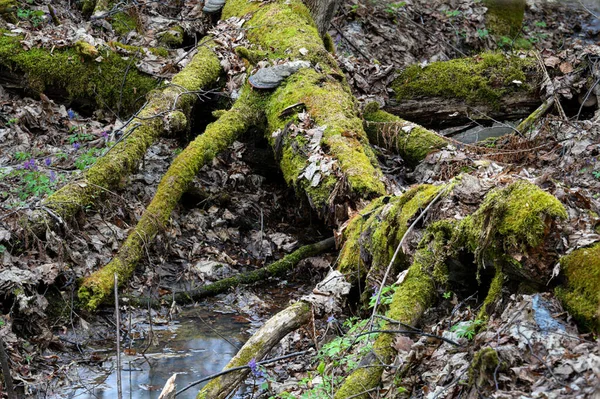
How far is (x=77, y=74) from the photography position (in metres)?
6.93

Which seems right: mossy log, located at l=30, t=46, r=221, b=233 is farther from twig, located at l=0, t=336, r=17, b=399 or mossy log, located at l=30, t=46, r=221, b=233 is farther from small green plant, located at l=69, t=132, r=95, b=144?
twig, located at l=0, t=336, r=17, b=399

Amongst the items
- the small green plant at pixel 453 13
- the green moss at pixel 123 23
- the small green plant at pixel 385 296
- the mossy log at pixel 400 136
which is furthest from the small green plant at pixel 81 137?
the small green plant at pixel 453 13

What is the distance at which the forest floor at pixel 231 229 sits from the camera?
2.73m

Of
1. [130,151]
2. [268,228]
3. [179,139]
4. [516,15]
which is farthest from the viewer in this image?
[516,15]

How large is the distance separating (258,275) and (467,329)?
2695 millimetres

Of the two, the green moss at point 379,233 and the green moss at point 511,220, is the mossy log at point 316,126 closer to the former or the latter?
the green moss at point 379,233

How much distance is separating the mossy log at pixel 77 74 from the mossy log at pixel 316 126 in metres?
1.51

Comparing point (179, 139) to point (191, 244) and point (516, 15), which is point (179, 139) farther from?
point (516, 15)

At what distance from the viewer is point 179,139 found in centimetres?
728

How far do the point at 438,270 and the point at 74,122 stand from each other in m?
5.07

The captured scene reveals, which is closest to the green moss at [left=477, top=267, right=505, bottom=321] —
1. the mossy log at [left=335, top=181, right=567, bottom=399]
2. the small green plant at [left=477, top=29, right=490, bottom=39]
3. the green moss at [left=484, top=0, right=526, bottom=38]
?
the mossy log at [left=335, top=181, right=567, bottom=399]

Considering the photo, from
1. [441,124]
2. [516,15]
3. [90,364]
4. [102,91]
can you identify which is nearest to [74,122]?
[102,91]

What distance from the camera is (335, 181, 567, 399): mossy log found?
2834 millimetres

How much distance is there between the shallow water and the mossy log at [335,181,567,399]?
1.52 metres
